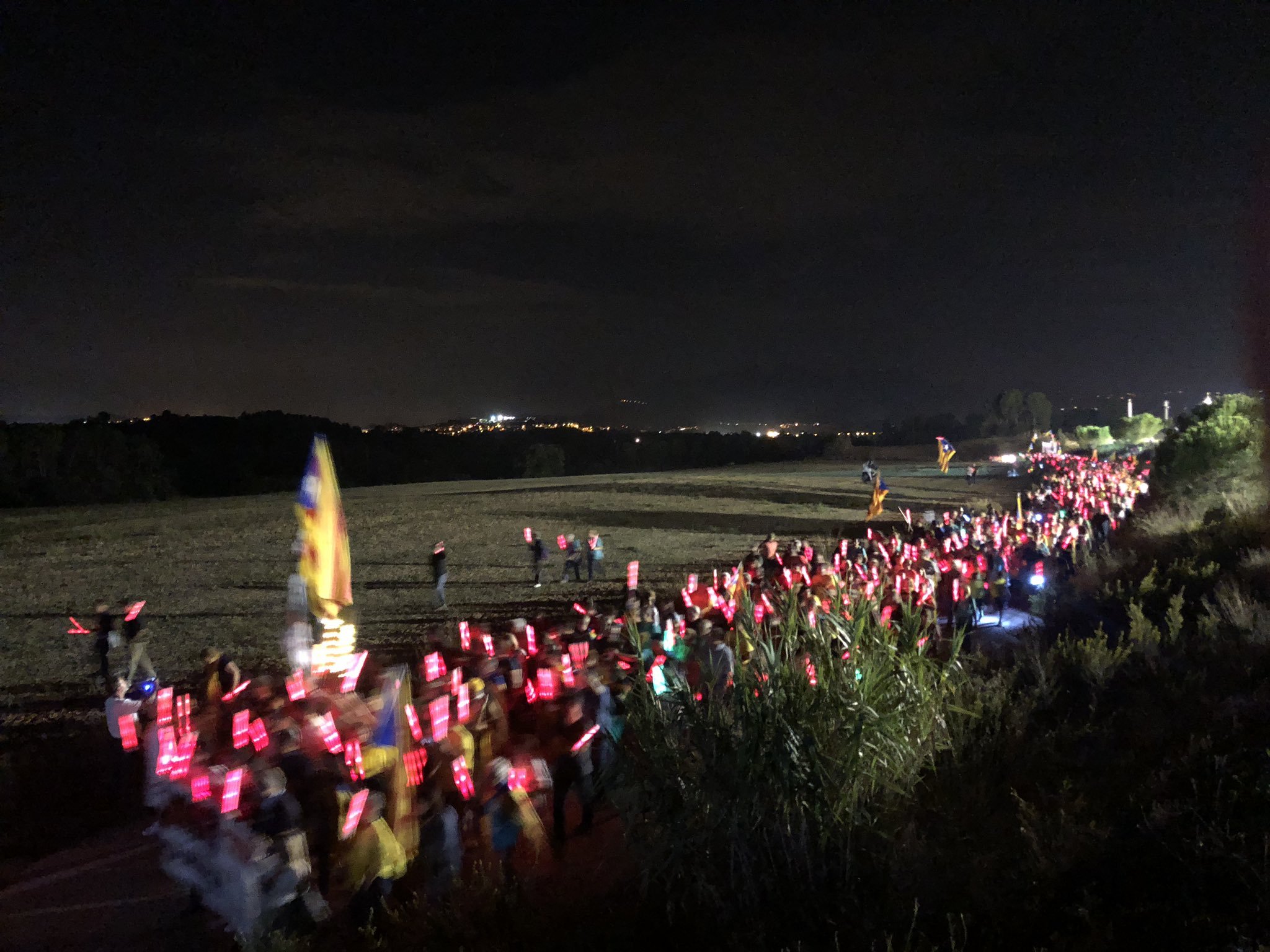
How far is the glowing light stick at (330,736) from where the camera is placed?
6684 mm

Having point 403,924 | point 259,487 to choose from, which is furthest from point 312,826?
point 259,487

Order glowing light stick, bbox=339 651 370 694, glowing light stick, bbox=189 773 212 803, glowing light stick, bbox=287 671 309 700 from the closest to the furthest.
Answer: glowing light stick, bbox=189 773 212 803 → glowing light stick, bbox=287 671 309 700 → glowing light stick, bbox=339 651 370 694

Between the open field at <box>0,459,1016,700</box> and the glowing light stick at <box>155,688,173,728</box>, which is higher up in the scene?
the glowing light stick at <box>155,688,173,728</box>

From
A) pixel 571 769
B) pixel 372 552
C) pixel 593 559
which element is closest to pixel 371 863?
pixel 571 769

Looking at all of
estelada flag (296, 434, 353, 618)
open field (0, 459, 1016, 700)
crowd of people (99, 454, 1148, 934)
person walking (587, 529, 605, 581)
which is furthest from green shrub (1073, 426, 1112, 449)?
estelada flag (296, 434, 353, 618)

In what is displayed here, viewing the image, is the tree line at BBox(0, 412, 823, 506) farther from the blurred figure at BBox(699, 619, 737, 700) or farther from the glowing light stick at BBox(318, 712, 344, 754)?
the blurred figure at BBox(699, 619, 737, 700)

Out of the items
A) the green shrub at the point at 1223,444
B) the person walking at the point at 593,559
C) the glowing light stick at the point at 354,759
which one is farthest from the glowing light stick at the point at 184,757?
the green shrub at the point at 1223,444

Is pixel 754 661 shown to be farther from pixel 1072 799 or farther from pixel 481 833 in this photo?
pixel 481 833

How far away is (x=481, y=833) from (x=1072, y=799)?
13.4ft

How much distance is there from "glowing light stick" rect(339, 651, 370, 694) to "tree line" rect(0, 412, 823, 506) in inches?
1748

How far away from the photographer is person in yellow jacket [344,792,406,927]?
5598 millimetres

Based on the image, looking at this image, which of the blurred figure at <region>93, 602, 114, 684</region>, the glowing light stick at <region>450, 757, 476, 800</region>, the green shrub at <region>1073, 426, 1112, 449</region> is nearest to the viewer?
the glowing light stick at <region>450, 757, 476, 800</region>

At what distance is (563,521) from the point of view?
3319 cm

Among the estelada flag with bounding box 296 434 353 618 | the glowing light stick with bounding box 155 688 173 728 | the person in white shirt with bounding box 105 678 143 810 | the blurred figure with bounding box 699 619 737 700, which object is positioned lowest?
the person in white shirt with bounding box 105 678 143 810
